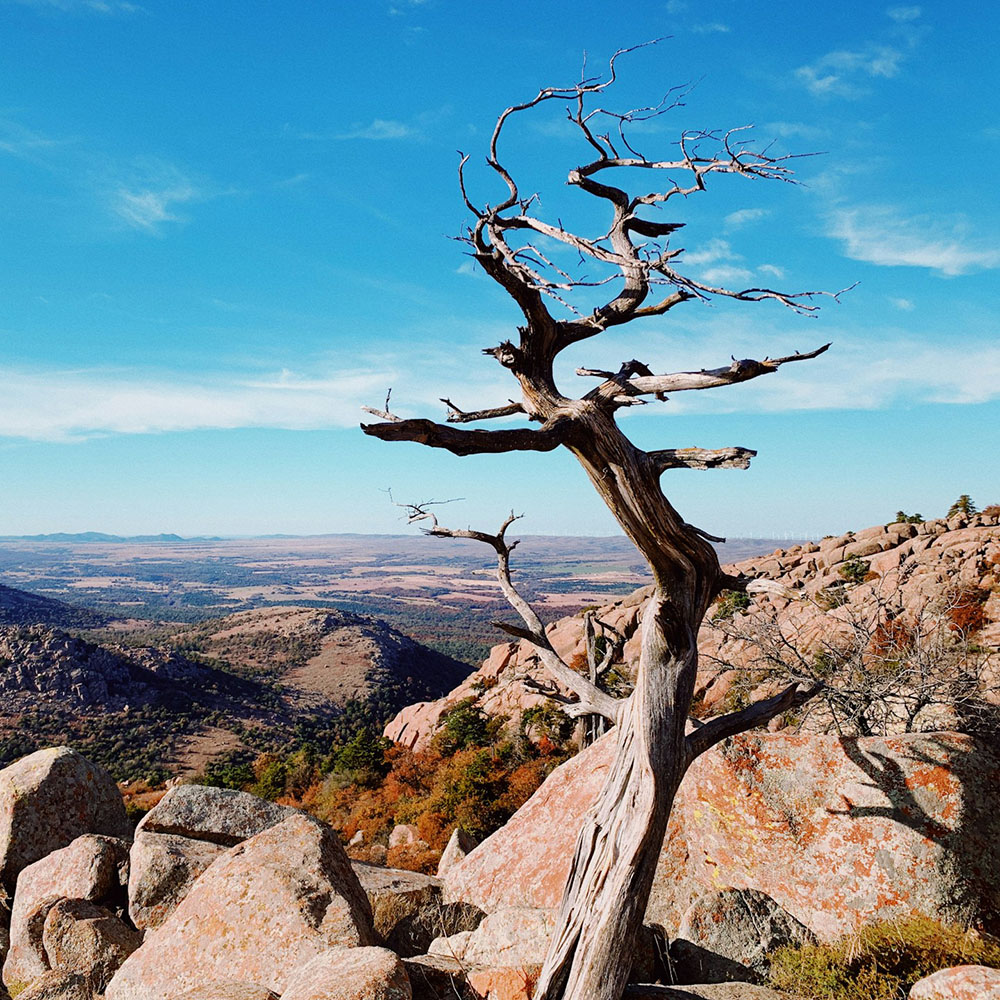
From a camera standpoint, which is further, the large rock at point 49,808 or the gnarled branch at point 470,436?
the large rock at point 49,808

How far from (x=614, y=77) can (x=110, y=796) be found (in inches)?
551

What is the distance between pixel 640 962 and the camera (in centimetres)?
671

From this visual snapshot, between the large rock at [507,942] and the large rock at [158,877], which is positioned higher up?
the large rock at [507,942]

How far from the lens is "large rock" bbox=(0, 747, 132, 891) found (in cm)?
1098

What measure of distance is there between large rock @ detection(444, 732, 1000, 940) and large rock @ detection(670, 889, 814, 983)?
35cm

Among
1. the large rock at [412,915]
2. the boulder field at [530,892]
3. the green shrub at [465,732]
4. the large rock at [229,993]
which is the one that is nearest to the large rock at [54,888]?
the boulder field at [530,892]

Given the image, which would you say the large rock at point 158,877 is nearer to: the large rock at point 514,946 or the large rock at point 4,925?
the large rock at point 4,925

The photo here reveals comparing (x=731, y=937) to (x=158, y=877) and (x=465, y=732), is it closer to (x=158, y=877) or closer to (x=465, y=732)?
(x=158, y=877)

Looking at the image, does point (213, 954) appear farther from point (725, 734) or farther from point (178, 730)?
point (178, 730)

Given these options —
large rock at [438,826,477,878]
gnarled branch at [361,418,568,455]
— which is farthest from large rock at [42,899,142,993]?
gnarled branch at [361,418,568,455]

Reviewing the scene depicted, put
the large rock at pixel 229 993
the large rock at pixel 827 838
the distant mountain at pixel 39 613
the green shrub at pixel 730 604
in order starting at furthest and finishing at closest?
the distant mountain at pixel 39 613 < the green shrub at pixel 730 604 < the large rock at pixel 827 838 < the large rock at pixel 229 993

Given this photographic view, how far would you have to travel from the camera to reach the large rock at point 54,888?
8766 millimetres

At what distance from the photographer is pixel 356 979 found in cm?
520

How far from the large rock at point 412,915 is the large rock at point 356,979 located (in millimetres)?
2893
